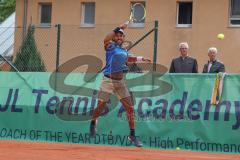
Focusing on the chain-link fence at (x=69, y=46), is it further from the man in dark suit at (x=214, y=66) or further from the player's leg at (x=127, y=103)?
the player's leg at (x=127, y=103)

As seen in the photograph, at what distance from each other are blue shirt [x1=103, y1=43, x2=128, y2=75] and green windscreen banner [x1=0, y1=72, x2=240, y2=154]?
1655mm

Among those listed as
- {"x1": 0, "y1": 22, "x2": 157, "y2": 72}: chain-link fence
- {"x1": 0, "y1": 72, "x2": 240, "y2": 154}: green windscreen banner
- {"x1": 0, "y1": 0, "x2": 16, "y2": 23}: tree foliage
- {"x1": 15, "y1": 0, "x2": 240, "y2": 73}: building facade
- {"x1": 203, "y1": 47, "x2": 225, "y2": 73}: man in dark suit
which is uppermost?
{"x1": 0, "y1": 0, "x2": 16, "y2": 23}: tree foliage

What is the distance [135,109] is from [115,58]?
1943mm

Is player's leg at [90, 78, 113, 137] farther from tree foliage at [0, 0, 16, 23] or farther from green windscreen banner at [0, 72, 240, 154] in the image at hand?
tree foliage at [0, 0, 16, 23]

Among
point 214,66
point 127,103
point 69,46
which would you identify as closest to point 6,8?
point 69,46

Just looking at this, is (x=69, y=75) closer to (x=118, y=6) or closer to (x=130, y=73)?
(x=130, y=73)

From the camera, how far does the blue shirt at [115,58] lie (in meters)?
12.5

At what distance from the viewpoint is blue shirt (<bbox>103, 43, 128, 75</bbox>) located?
40.9 ft

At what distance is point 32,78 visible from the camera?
15438mm

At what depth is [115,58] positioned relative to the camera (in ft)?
41.2

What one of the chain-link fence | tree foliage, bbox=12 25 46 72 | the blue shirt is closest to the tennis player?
the blue shirt

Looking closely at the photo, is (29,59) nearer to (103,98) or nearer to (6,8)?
(103,98)

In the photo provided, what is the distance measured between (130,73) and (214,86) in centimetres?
197

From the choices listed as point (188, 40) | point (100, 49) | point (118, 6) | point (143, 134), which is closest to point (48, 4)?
point (118, 6)
